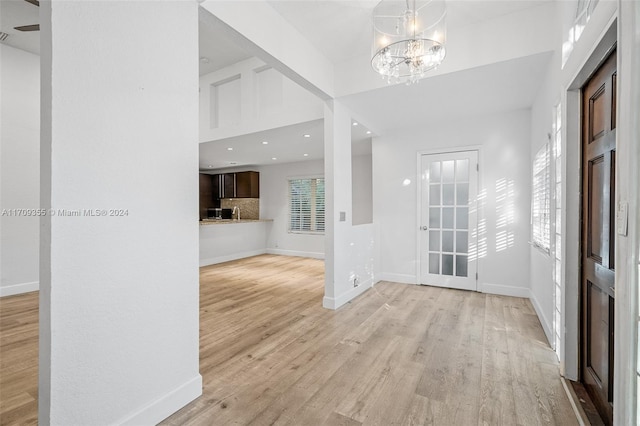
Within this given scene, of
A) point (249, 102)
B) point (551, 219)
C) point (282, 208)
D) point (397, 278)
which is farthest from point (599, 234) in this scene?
point (282, 208)

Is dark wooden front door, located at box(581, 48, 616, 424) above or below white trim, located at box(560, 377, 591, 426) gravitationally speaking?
above

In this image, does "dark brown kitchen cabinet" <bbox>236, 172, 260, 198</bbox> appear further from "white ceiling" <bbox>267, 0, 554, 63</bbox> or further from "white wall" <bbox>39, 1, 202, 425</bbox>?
"white wall" <bbox>39, 1, 202, 425</bbox>

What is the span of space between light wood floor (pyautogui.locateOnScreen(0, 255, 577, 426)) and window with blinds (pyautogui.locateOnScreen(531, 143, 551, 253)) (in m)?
0.92

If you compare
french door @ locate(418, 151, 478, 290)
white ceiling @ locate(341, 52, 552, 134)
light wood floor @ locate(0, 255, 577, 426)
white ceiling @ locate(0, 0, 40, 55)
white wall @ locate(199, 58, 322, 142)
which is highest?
white ceiling @ locate(0, 0, 40, 55)

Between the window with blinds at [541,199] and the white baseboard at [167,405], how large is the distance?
10.7ft

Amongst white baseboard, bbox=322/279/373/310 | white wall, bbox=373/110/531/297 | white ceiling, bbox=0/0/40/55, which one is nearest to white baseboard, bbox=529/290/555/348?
white wall, bbox=373/110/531/297

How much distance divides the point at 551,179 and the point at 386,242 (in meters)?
2.62

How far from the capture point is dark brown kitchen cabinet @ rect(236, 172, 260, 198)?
8.24 meters

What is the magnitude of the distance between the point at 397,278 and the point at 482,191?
188 centimetres

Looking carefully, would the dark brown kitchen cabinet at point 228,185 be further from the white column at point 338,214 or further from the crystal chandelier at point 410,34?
the crystal chandelier at point 410,34

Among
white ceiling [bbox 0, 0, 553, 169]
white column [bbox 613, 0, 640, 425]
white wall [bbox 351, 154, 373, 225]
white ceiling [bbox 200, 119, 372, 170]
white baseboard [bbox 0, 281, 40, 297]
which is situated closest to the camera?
white column [bbox 613, 0, 640, 425]

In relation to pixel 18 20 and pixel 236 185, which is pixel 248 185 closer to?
pixel 236 185

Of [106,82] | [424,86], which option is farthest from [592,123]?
[106,82]

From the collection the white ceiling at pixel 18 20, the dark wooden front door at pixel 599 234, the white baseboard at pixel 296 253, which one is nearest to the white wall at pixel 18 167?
the white ceiling at pixel 18 20
